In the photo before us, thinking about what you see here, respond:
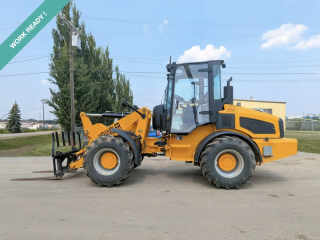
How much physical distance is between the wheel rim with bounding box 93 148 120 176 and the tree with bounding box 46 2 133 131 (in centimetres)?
1032

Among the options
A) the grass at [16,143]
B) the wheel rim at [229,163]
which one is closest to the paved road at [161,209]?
the wheel rim at [229,163]

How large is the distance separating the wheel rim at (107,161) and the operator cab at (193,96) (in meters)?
1.41

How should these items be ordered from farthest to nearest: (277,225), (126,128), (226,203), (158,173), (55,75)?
(55,75) < (158,173) < (126,128) < (226,203) < (277,225)

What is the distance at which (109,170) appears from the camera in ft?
16.3

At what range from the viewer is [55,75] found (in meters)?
14.5

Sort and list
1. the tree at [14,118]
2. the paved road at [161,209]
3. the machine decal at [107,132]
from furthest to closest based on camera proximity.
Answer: the tree at [14,118]
the machine decal at [107,132]
the paved road at [161,209]

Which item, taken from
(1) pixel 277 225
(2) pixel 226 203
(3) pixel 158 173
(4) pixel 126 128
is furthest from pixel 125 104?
(1) pixel 277 225

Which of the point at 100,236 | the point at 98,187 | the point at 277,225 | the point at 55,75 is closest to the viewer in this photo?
the point at 100,236

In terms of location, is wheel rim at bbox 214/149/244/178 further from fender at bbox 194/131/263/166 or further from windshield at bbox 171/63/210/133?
windshield at bbox 171/63/210/133

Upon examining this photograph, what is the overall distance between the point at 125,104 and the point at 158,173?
242 centimetres

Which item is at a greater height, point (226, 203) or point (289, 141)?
point (289, 141)

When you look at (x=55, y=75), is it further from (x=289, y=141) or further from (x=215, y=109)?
(x=289, y=141)

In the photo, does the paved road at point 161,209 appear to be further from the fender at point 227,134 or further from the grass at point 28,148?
the grass at point 28,148

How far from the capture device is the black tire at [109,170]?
15.8 ft
